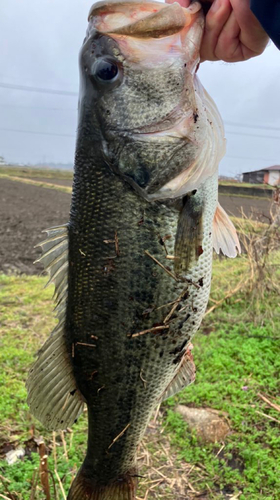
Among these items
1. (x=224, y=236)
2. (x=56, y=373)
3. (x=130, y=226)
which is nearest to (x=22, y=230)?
(x=56, y=373)

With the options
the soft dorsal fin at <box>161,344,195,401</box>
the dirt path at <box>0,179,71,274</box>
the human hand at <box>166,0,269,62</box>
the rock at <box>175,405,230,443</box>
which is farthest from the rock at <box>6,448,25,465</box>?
the dirt path at <box>0,179,71,274</box>

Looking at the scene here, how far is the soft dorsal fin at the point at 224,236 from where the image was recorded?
1.96 meters

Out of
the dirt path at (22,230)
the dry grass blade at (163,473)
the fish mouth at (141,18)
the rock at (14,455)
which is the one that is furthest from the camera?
the dirt path at (22,230)

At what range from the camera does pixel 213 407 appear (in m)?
3.75

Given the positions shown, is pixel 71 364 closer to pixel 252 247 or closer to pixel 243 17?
pixel 243 17

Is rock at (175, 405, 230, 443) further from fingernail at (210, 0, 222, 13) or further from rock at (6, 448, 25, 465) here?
fingernail at (210, 0, 222, 13)

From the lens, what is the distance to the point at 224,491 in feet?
9.71

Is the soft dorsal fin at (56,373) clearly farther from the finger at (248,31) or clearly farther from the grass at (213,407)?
the finger at (248,31)

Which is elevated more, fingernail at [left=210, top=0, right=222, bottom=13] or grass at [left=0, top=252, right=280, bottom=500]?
fingernail at [left=210, top=0, right=222, bottom=13]

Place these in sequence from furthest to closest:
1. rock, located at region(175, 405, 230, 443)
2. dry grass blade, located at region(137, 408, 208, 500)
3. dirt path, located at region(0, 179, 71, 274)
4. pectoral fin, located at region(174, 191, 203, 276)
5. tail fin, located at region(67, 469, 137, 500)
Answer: dirt path, located at region(0, 179, 71, 274) < rock, located at region(175, 405, 230, 443) < dry grass blade, located at region(137, 408, 208, 500) < tail fin, located at region(67, 469, 137, 500) < pectoral fin, located at region(174, 191, 203, 276)

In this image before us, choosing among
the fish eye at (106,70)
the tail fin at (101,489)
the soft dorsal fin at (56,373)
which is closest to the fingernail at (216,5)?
the fish eye at (106,70)

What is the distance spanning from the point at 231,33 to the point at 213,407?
3158 mm

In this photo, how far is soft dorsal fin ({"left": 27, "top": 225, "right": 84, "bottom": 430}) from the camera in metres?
1.86

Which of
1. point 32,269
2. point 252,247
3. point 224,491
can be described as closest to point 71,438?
point 224,491
